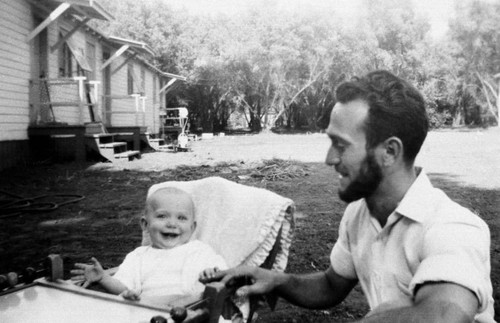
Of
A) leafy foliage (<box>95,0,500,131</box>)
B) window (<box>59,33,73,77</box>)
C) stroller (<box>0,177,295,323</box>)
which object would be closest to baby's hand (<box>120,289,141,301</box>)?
stroller (<box>0,177,295,323</box>)

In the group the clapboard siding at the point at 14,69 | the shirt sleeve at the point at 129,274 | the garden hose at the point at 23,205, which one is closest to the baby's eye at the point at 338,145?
the shirt sleeve at the point at 129,274

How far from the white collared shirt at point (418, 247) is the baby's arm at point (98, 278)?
1119 millimetres

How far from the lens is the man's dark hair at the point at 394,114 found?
77.0 inches

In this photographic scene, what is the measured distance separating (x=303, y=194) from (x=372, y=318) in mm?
7448

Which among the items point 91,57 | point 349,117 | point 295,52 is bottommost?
point 349,117

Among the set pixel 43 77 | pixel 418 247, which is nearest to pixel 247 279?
pixel 418 247

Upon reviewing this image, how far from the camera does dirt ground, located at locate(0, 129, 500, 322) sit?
4824 millimetres

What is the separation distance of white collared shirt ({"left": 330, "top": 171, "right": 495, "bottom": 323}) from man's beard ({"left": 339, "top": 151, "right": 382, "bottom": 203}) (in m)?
0.13

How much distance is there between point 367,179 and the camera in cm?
200

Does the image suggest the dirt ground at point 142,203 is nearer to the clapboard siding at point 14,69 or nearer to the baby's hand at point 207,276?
the clapboard siding at point 14,69

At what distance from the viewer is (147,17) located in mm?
41625

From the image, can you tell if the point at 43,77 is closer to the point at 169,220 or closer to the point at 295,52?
the point at 169,220

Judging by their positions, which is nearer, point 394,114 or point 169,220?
point 394,114

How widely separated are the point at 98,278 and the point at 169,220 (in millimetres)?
508
